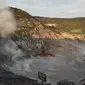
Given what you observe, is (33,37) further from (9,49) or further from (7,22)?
(9,49)

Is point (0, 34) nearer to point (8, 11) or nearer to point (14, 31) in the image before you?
point (14, 31)

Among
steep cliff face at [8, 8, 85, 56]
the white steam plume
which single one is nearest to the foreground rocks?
the white steam plume

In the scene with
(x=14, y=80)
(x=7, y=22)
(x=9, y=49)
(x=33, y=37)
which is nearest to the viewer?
(x=14, y=80)

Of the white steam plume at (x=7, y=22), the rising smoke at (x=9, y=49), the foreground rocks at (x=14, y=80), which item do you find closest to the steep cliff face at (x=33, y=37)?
the white steam plume at (x=7, y=22)

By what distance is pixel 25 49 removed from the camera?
112562 mm

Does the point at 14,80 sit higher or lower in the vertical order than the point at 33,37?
lower

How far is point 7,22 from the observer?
119m

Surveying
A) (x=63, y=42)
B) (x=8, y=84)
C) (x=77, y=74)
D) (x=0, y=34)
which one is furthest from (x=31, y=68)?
(x=63, y=42)

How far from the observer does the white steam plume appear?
111 meters

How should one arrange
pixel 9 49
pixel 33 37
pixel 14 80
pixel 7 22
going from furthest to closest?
pixel 33 37
pixel 7 22
pixel 9 49
pixel 14 80

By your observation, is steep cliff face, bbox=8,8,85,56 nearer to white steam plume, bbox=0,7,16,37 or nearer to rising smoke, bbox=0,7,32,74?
white steam plume, bbox=0,7,16,37

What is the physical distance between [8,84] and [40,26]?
252ft

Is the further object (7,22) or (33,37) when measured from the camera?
(33,37)

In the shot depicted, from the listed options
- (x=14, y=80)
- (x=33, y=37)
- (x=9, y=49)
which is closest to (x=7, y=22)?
(x=33, y=37)
